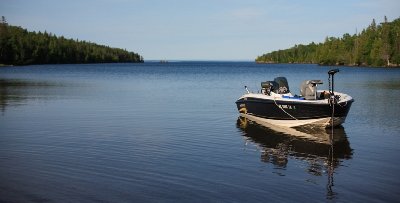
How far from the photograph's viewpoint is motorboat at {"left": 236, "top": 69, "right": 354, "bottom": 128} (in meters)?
22.8

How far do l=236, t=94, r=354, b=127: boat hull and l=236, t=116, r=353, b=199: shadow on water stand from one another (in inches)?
18.4

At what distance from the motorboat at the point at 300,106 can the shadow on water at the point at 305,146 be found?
0.54 meters

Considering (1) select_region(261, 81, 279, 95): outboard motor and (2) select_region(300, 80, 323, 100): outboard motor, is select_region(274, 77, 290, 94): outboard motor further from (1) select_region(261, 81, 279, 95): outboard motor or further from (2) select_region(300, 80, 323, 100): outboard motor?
(2) select_region(300, 80, 323, 100): outboard motor

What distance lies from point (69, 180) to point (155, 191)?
2.64 metres

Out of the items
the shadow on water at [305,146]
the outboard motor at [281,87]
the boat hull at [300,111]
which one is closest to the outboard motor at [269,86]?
the outboard motor at [281,87]

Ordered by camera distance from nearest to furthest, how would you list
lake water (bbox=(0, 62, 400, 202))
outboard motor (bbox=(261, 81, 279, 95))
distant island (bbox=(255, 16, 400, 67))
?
lake water (bbox=(0, 62, 400, 202)) < outboard motor (bbox=(261, 81, 279, 95)) < distant island (bbox=(255, 16, 400, 67))

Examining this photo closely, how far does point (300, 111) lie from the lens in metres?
23.4

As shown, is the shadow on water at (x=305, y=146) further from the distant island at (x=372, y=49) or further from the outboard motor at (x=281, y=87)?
the distant island at (x=372, y=49)

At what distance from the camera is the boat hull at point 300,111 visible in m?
22.8

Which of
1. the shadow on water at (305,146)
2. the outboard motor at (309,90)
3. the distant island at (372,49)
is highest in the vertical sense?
the distant island at (372,49)

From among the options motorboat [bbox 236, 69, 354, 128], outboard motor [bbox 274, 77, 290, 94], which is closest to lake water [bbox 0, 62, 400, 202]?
motorboat [bbox 236, 69, 354, 128]

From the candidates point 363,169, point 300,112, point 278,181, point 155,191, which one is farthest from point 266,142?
point 155,191

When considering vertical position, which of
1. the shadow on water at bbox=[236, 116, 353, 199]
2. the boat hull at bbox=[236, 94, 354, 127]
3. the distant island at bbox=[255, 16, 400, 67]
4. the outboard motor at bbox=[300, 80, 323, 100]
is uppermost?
the distant island at bbox=[255, 16, 400, 67]

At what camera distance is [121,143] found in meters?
18.4
